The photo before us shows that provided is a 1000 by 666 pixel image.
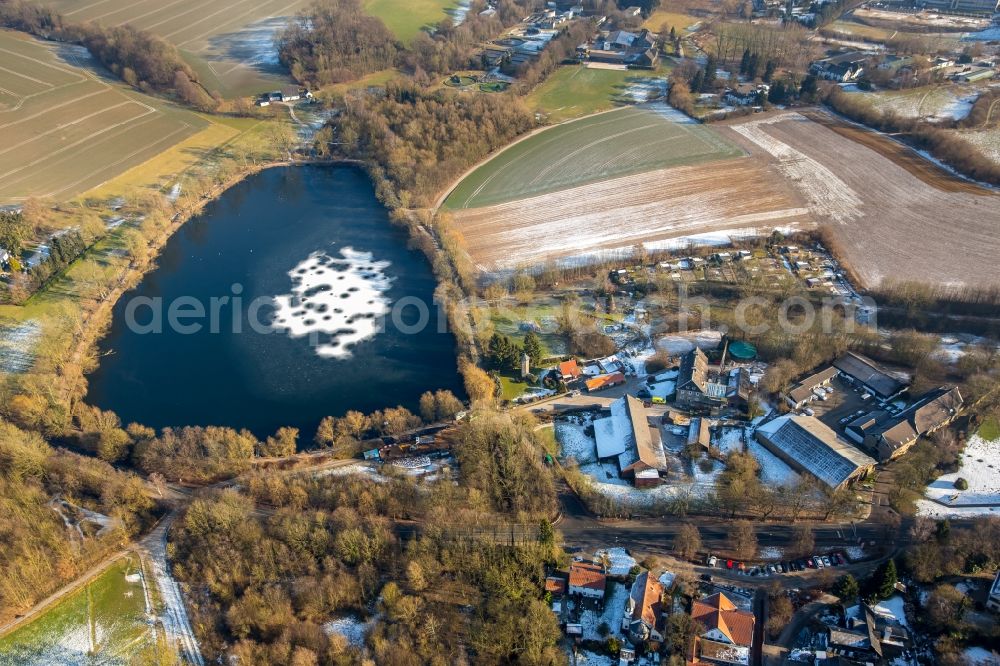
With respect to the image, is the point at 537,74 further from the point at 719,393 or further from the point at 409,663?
the point at 409,663

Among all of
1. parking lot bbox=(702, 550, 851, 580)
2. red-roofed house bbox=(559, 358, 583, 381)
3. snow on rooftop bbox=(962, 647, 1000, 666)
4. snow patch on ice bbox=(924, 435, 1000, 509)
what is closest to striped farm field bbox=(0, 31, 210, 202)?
red-roofed house bbox=(559, 358, 583, 381)

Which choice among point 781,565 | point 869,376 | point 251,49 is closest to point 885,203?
point 869,376

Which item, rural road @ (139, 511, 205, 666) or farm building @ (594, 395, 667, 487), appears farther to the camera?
farm building @ (594, 395, 667, 487)

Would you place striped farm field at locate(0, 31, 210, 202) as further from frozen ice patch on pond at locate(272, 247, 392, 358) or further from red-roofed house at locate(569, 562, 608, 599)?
red-roofed house at locate(569, 562, 608, 599)

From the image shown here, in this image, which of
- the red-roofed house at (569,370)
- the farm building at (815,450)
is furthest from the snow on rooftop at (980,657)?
the red-roofed house at (569,370)

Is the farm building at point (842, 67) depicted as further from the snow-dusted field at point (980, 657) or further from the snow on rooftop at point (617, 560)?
the snow on rooftop at point (617, 560)

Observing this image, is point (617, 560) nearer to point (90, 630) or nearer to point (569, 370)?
point (569, 370)
